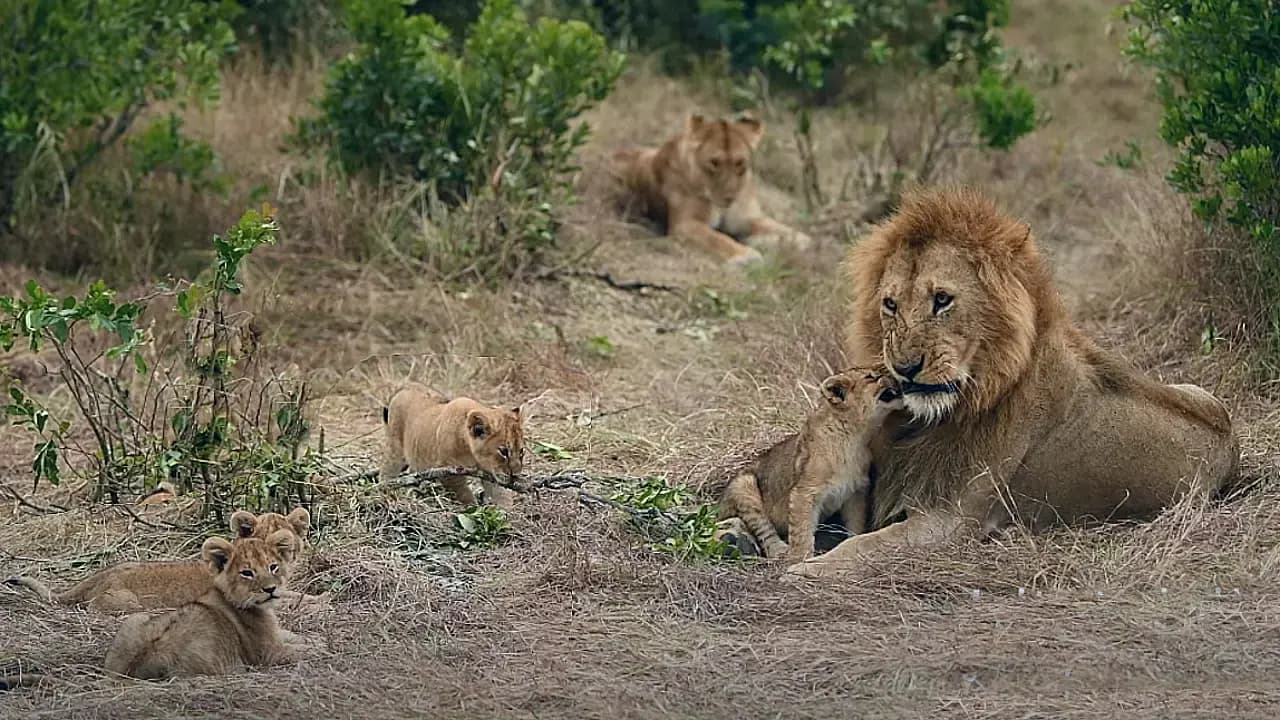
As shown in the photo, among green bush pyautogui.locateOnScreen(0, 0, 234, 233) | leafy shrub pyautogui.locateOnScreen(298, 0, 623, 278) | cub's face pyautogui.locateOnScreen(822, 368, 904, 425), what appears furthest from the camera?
leafy shrub pyautogui.locateOnScreen(298, 0, 623, 278)

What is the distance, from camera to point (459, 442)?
6.86 metres

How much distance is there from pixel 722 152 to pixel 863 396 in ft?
20.4

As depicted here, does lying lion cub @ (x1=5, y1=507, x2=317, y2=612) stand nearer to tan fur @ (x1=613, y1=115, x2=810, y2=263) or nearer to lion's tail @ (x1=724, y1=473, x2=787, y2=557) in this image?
lion's tail @ (x1=724, y1=473, x2=787, y2=557)

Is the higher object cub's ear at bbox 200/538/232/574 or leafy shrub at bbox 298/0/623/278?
leafy shrub at bbox 298/0/623/278

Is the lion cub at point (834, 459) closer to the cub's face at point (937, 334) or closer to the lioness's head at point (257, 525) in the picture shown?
the cub's face at point (937, 334)

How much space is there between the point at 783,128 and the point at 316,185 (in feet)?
15.8

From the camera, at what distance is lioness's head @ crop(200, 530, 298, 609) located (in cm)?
546

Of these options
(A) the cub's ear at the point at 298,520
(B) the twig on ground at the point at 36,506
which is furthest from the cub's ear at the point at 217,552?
(B) the twig on ground at the point at 36,506

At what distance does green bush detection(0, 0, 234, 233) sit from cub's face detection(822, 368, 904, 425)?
5569 millimetres

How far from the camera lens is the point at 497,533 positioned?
655 cm

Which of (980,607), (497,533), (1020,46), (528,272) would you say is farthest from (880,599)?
(1020,46)

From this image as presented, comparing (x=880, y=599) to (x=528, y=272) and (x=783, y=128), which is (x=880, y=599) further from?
(x=783, y=128)

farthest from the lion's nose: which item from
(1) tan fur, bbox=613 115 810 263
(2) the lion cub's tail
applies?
(1) tan fur, bbox=613 115 810 263

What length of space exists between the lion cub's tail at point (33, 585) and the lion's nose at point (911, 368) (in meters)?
2.82
